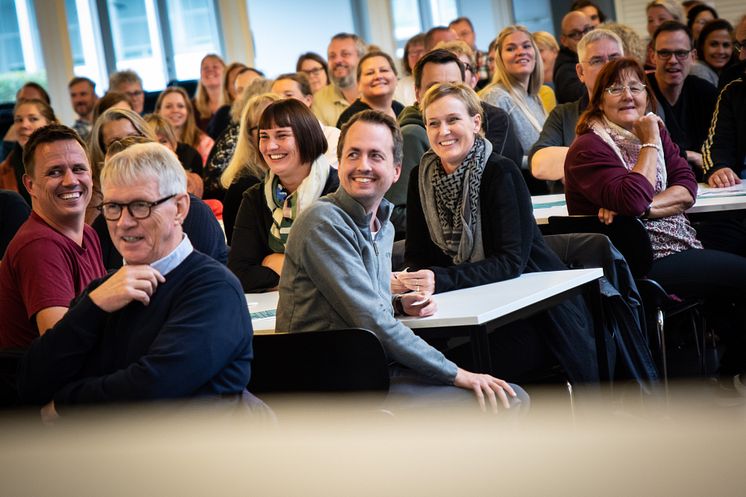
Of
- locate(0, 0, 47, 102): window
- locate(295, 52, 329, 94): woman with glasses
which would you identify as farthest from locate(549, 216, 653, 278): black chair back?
locate(0, 0, 47, 102): window

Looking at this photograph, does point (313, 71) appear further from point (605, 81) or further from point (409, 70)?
point (605, 81)

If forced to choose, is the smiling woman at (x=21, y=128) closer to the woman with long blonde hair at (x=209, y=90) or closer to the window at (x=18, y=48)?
the woman with long blonde hair at (x=209, y=90)

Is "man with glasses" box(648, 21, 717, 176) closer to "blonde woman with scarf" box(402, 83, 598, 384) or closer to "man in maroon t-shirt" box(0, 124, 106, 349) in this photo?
"blonde woman with scarf" box(402, 83, 598, 384)

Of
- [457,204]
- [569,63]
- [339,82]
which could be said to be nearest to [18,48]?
[339,82]

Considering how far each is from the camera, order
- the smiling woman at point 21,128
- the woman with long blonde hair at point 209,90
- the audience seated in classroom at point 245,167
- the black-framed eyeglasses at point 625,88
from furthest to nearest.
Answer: the woman with long blonde hair at point 209,90
the smiling woman at point 21,128
the audience seated in classroom at point 245,167
the black-framed eyeglasses at point 625,88

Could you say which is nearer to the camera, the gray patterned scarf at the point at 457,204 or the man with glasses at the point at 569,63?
→ the gray patterned scarf at the point at 457,204

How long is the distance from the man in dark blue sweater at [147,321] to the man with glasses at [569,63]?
4.97 meters

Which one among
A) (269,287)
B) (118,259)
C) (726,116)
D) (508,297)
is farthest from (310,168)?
(726,116)

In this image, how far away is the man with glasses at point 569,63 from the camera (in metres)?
6.92

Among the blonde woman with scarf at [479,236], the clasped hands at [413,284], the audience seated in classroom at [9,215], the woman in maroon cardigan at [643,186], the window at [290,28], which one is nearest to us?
the clasped hands at [413,284]

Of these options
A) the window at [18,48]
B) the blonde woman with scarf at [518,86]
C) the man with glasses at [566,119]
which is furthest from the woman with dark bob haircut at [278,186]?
the window at [18,48]

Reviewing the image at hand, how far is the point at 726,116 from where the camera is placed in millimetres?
5367

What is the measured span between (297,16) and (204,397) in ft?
40.2

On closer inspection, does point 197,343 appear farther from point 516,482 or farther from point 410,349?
point 516,482
